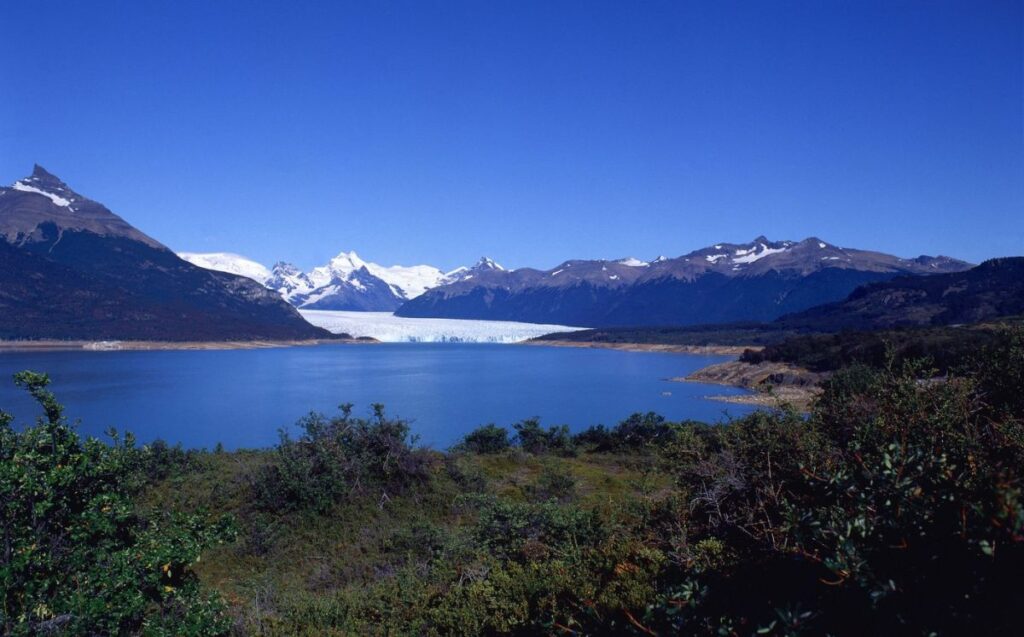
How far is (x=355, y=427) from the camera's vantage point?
63.4 feet

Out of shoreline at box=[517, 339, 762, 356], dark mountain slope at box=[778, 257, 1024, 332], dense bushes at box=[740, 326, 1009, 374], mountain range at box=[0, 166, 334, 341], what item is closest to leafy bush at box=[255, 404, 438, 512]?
dense bushes at box=[740, 326, 1009, 374]

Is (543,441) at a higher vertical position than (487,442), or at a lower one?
lower

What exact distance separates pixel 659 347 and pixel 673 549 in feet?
453

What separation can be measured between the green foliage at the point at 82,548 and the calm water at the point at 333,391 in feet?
105

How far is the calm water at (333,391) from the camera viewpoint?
50.7 metres

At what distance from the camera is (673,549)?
603 centimetres

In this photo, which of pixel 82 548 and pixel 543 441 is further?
pixel 543 441

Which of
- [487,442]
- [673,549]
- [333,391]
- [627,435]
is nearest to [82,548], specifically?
[673,549]

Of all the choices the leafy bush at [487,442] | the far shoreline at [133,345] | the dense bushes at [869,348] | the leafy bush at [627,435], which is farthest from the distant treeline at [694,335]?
the leafy bush at [487,442]

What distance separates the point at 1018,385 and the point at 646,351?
137m

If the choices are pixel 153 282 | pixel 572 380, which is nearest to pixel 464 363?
pixel 572 380

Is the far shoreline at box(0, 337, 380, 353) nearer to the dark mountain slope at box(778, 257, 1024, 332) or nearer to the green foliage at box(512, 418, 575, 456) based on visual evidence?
the green foliage at box(512, 418, 575, 456)

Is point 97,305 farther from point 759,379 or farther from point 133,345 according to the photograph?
point 759,379

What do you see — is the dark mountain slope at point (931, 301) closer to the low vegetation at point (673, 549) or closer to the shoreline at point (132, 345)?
the low vegetation at point (673, 549)
